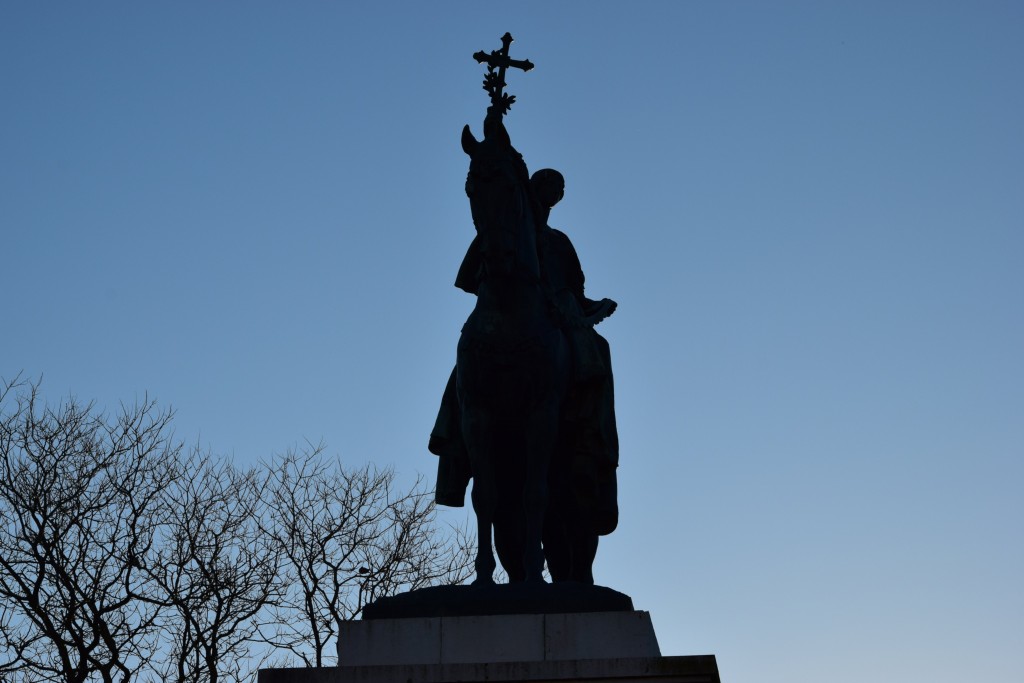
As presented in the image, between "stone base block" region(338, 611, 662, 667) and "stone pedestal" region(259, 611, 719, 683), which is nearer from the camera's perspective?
"stone pedestal" region(259, 611, 719, 683)

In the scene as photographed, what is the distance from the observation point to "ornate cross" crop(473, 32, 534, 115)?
33.0 ft

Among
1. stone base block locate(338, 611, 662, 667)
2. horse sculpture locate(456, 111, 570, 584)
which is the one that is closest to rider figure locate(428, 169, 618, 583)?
A: horse sculpture locate(456, 111, 570, 584)

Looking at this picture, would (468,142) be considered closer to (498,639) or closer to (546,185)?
(546,185)

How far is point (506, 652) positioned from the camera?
830cm

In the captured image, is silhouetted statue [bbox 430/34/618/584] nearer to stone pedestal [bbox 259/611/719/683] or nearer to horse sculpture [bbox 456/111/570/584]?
horse sculpture [bbox 456/111/570/584]

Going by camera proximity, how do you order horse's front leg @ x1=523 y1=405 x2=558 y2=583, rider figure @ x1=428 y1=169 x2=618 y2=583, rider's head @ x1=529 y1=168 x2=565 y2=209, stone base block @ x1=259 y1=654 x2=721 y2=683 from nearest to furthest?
stone base block @ x1=259 y1=654 x2=721 y2=683 → horse's front leg @ x1=523 y1=405 x2=558 y2=583 → rider figure @ x1=428 y1=169 x2=618 y2=583 → rider's head @ x1=529 y1=168 x2=565 y2=209

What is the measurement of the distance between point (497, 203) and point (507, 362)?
1050mm

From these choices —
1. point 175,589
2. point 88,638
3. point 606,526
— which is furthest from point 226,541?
point 606,526

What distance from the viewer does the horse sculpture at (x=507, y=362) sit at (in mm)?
9148

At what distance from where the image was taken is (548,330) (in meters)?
9.43

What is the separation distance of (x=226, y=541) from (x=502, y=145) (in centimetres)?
1335

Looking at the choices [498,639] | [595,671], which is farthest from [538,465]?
[595,671]

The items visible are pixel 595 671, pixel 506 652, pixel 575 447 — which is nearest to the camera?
pixel 595 671

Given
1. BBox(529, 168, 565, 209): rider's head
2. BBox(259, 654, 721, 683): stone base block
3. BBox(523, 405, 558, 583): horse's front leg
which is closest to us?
BBox(259, 654, 721, 683): stone base block
